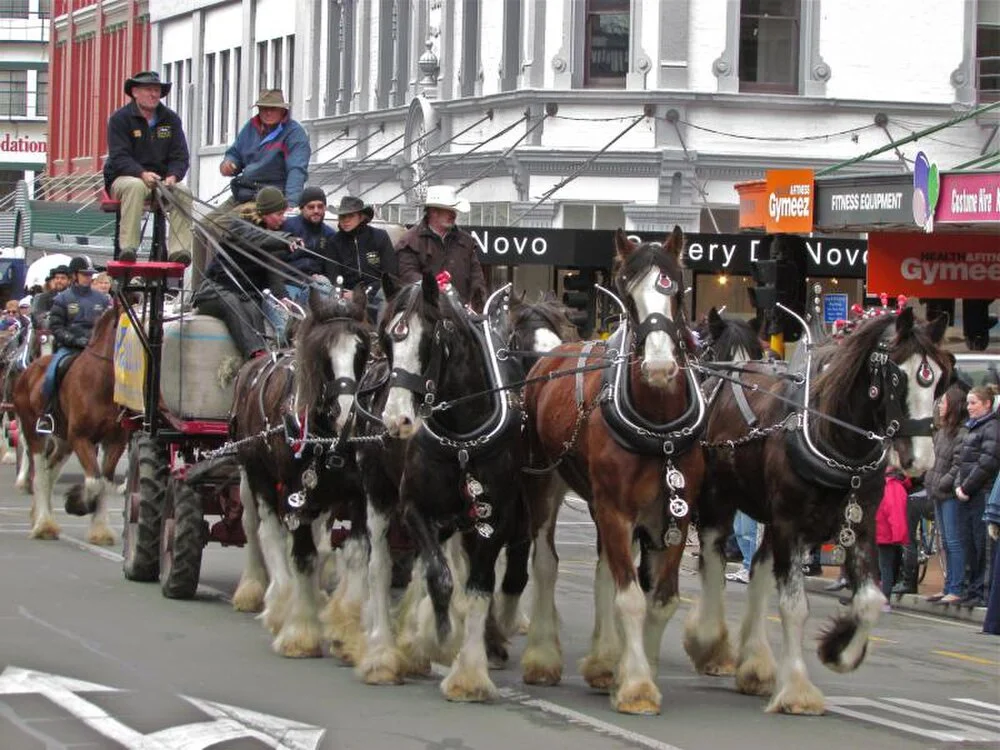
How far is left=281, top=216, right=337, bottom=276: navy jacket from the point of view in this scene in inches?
599

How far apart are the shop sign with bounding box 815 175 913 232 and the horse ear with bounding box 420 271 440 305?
10902 mm

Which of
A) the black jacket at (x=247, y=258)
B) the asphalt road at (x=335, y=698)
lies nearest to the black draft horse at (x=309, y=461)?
the asphalt road at (x=335, y=698)

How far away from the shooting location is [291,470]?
13531 millimetres

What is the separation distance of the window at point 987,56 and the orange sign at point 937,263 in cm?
1378

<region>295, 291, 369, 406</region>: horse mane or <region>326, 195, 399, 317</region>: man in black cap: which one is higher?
<region>326, 195, 399, 317</region>: man in black cap

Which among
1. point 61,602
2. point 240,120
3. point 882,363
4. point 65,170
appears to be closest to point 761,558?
point 882,363

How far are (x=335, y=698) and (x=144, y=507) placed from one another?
4.69 meters

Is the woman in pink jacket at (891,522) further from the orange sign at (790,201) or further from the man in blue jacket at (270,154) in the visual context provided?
the man in blue jacket at (270,154)

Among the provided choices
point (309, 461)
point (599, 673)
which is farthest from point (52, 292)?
point (599, 673)

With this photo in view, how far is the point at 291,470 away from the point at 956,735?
4.66 metres

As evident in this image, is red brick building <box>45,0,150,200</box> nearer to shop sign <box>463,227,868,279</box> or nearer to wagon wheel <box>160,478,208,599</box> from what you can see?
shop sign <box>463,227,868,279</box>

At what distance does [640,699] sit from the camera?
11039mm

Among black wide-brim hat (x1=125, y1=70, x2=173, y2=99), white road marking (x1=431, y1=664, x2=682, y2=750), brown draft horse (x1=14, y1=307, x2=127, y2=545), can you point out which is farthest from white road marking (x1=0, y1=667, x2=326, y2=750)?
brown draft horse (x1=14, y1=307, x2=127, y2=545)

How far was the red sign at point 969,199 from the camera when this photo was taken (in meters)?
19.9
